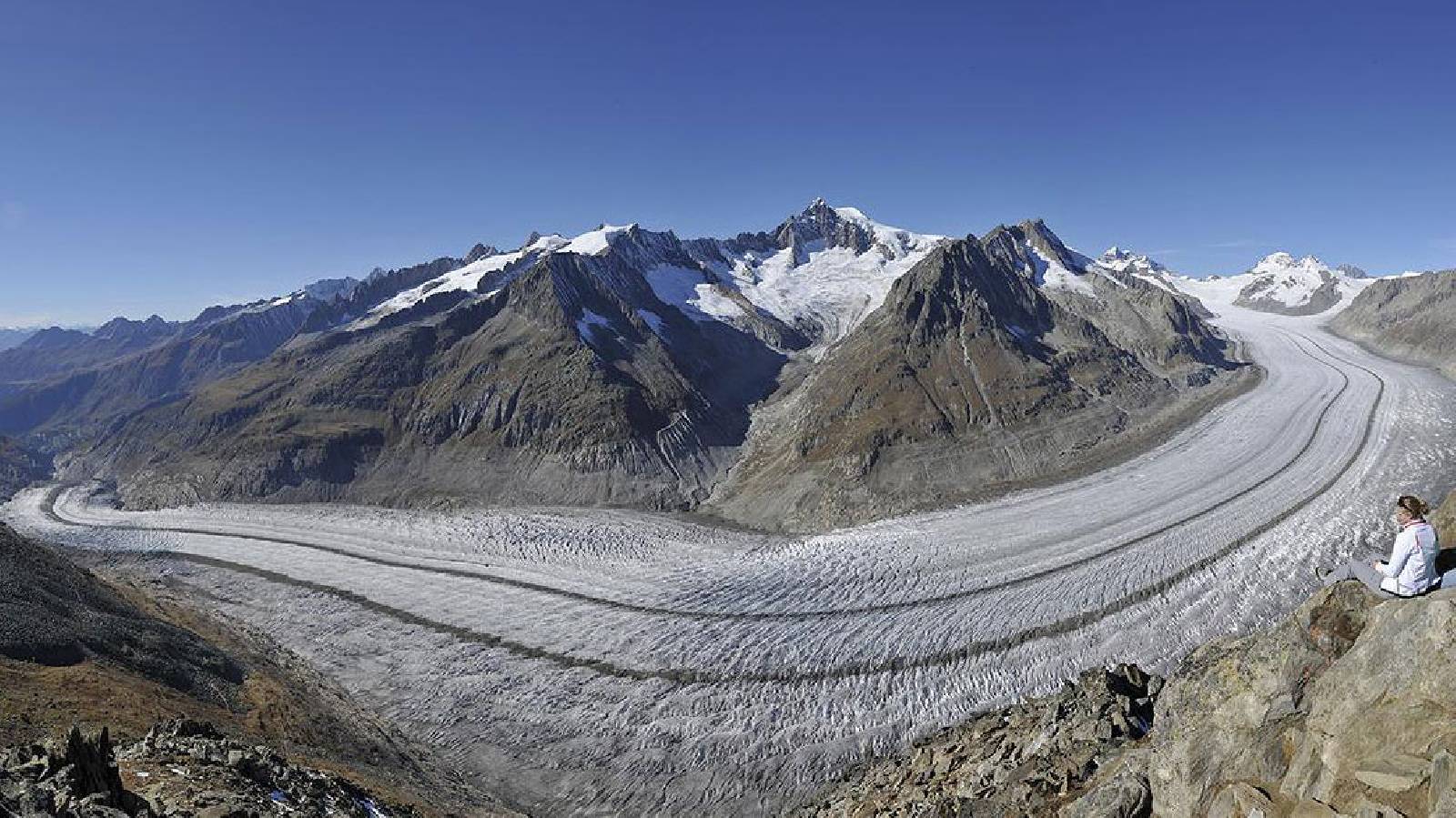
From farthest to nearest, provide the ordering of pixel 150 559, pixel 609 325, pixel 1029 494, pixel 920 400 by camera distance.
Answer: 1. pixel 609 325
2. pixel 920 400
3. pixel 150 559
4. pixel 1029 494

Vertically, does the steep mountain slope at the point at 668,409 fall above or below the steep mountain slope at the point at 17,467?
above

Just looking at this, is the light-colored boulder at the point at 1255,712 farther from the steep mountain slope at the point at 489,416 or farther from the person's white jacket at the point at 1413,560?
the steep mountain slope at the point at 489,416

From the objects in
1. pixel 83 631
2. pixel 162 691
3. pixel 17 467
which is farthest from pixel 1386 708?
pixel 17 467

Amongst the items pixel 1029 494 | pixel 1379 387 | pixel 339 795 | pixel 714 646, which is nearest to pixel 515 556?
pixel 714 646

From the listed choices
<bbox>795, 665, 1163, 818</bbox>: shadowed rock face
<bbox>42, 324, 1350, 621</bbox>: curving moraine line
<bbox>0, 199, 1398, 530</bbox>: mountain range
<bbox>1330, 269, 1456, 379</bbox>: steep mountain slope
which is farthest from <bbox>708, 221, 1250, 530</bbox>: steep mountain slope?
<bbox>795, 665, 1163, 818</bbox>: shadowed rock face

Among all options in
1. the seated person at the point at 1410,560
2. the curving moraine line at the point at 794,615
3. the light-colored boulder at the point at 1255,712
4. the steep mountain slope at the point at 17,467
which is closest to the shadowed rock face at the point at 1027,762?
the light-colored boulder at the point at 1255,712

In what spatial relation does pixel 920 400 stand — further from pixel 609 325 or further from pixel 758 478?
pixel 609 325

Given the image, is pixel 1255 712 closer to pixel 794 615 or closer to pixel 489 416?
pixel 794 615
